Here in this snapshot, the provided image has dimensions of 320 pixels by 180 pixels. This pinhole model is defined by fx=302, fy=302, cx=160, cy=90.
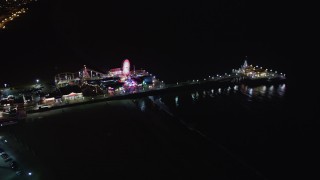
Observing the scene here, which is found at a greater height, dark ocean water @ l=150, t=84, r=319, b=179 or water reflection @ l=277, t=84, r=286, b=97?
water reflection @ l=277, t=84, r=286, b=97

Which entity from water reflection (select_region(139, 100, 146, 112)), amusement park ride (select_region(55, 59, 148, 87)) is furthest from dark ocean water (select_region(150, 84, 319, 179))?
amusement park ride (select_region(55, 59, 148, 87))

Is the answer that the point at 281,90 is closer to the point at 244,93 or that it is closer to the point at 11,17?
the point at 244,93

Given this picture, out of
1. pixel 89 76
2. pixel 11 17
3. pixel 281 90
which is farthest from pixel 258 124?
pixel 11 17

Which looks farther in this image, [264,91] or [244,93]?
[264,91]

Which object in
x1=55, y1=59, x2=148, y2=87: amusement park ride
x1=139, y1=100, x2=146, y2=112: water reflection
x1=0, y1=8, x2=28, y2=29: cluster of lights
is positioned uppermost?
x1=0, y1=8, x2=28, y2=29: cluster of lights

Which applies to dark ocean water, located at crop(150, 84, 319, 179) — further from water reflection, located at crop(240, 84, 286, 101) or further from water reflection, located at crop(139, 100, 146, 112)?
water reflection, located at crop(139, 100, 146, 112)

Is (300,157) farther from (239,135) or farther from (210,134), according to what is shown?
(210,134)

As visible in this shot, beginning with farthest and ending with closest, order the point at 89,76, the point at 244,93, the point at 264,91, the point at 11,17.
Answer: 1. the point at 11,17
2. the point at 89,76
3. the point at 264,91
4. the point at 244,93

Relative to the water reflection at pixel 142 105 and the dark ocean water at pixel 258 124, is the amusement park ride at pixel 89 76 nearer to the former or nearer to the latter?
the water reflection at pixel 142 105

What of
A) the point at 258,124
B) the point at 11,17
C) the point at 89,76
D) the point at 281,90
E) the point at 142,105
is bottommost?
the point at 258,124

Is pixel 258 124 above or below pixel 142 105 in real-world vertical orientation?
below
